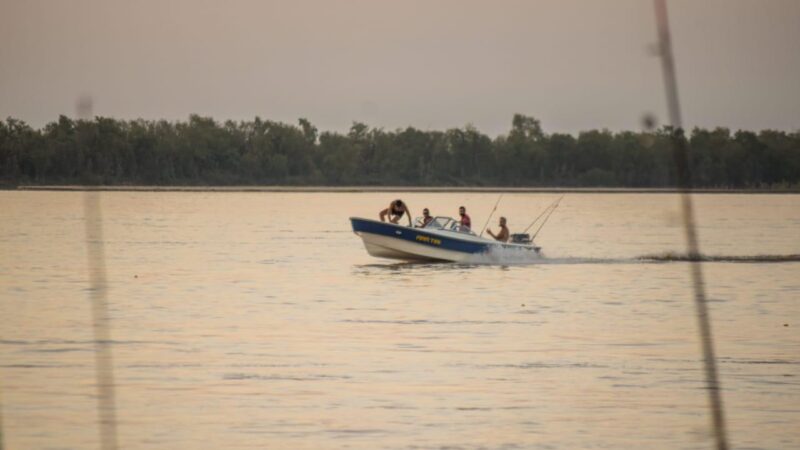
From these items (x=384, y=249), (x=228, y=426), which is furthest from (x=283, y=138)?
(x=228, y=426)

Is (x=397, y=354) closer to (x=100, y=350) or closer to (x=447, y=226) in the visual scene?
(x=100, y=350)

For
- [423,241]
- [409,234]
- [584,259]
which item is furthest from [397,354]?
[584,259]

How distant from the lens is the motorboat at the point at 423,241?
43.7 m

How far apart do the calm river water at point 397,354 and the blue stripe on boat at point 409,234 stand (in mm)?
880

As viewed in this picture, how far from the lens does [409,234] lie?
43656 mm

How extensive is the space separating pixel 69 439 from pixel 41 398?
275cm

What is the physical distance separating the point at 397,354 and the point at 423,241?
19920 mm

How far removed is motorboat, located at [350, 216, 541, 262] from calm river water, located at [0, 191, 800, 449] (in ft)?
1.76

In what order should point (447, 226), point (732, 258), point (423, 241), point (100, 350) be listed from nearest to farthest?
point (100, 350)
point (423, 241)
point (447, 226)
point (732, 258)

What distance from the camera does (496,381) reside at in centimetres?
2100

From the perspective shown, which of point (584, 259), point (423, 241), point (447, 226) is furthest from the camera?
point (584, 259)

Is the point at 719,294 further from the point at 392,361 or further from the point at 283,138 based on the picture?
the point at 283,138

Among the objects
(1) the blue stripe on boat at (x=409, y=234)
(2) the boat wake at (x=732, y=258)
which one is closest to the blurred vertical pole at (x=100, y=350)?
(1) the blue stripe on boat at (x=409, y=234)

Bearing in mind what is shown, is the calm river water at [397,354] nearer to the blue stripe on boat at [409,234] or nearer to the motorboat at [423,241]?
the motorboat at [423,241]
